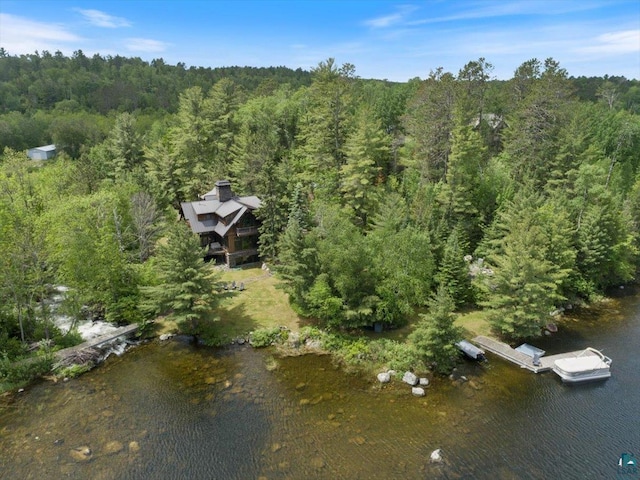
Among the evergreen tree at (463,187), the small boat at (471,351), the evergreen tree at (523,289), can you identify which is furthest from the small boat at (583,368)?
the evergreen tree at (463,187)

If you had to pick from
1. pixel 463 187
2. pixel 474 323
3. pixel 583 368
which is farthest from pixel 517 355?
pixel 463 187

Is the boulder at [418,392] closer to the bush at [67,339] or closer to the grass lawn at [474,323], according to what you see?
the grass lawn at [474,323]

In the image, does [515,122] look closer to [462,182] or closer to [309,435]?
[462,182]

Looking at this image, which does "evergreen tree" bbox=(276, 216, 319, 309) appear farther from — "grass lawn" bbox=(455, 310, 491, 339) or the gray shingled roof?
"grass lawn" bbox=(455, 310, 491, 339)

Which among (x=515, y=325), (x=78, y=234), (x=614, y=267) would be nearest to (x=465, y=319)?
(x=515, y=325)

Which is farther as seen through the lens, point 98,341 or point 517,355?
point 98,341

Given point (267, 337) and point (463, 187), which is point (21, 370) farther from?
point (463, 187)
